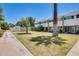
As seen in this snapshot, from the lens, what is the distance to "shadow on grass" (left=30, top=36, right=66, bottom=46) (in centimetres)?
611

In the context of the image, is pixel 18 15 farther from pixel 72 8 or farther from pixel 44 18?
pixel 72 8

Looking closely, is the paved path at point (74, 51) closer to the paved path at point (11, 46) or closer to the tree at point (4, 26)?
the paved path at point (11, 46)

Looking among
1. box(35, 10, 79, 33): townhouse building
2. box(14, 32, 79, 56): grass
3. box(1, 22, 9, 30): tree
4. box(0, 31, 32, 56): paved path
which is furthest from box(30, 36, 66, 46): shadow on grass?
box(1, 22, 9, 30): tree

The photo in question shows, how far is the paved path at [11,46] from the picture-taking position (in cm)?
584

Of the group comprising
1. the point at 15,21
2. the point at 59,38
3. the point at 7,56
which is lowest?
the point at 7,56

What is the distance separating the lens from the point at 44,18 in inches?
250

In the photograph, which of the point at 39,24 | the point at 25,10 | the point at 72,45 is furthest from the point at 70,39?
the point at 25,10

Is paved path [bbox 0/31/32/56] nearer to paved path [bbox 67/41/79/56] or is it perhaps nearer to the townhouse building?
the townhouse building

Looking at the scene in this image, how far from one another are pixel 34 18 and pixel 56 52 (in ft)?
3.54

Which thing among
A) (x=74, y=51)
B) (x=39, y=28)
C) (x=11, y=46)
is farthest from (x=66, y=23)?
(x=11, y=46)

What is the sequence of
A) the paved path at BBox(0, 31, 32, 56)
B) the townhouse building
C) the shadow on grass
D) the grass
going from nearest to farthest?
the paved path at BBox(0, 31, 32, 56)
the grass
the shadow on grass
the townhouse building

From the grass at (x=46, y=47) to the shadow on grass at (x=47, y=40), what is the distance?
0.18ft

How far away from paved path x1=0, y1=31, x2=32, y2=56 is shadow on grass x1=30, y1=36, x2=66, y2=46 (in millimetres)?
400

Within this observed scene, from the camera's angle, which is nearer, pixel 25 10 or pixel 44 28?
pixel 25 10
